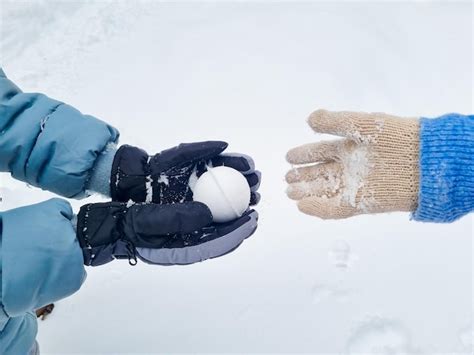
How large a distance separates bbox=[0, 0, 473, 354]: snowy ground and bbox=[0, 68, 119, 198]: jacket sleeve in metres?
0.54

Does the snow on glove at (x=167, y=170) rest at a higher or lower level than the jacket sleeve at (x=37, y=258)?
higher

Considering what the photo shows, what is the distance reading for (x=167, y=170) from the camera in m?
1.47

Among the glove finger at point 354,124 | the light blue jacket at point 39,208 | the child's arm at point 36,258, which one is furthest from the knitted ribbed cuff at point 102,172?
the glove finger at point 354,124

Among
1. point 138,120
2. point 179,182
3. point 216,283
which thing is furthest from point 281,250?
point 138,120

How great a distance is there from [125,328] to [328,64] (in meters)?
1.32

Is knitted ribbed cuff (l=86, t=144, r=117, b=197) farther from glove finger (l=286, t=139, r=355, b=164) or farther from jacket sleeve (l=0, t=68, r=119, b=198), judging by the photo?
glove finger (l=286, t=139, r=355, b=164)

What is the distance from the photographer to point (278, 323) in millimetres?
1755

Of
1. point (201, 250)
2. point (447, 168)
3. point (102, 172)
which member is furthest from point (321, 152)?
point (102, 172)

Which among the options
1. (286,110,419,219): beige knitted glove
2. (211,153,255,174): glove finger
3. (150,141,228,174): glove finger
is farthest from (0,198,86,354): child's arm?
(286,110,419,219): beige knitted glove

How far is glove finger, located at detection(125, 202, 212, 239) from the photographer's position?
1311 mm

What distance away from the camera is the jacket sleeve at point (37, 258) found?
3.89 feet

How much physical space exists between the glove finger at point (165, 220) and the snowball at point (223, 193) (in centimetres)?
6

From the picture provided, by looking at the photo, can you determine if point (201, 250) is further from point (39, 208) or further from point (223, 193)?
point (39, 208)

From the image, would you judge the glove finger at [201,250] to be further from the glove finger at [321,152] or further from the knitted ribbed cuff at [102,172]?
the glove finger at [321,152]
